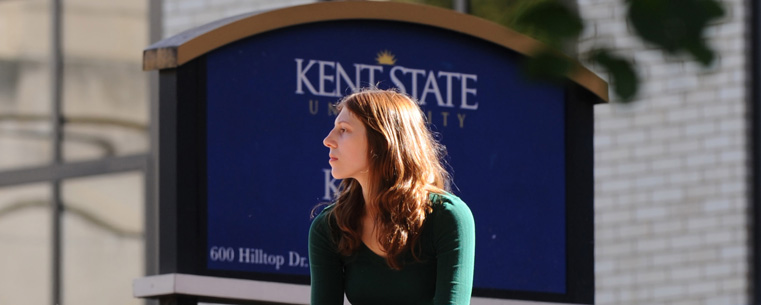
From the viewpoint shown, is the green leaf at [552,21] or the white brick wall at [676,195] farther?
the white brick wall at [676,195]

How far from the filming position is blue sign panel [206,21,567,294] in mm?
5086

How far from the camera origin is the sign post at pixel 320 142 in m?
4.99

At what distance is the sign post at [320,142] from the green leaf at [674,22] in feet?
8.51

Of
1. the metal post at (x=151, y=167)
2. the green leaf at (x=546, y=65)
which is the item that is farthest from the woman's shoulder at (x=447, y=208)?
the metal post at (x=151, y=167)

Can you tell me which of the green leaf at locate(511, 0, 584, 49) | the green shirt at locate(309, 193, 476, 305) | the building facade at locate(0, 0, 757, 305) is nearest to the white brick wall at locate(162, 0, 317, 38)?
the building facade at locate(0, 0, 757, 305)

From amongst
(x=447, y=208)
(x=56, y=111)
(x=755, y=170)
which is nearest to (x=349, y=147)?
(x=447, y=208)

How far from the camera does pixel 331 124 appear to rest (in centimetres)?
527

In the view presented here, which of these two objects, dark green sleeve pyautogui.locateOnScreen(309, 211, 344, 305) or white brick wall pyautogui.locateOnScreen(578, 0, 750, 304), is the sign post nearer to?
dark green sleeve pyautogui.locateOnScreen(309, 211, 344, 305)

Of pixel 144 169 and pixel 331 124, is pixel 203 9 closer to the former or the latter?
pixel 144 169

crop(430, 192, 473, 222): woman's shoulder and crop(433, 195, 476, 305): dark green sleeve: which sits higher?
crop(430, 192, 473, 222): woman's shoulder

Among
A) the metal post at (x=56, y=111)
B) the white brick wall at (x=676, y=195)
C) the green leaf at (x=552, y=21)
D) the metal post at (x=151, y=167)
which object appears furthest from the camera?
the metal post at (x=56, y=111)

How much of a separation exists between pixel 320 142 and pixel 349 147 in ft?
5.54

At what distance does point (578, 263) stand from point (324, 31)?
1354 millimetres

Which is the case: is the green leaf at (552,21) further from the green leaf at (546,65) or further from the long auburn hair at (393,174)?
the long auburn hair at (393,174)
